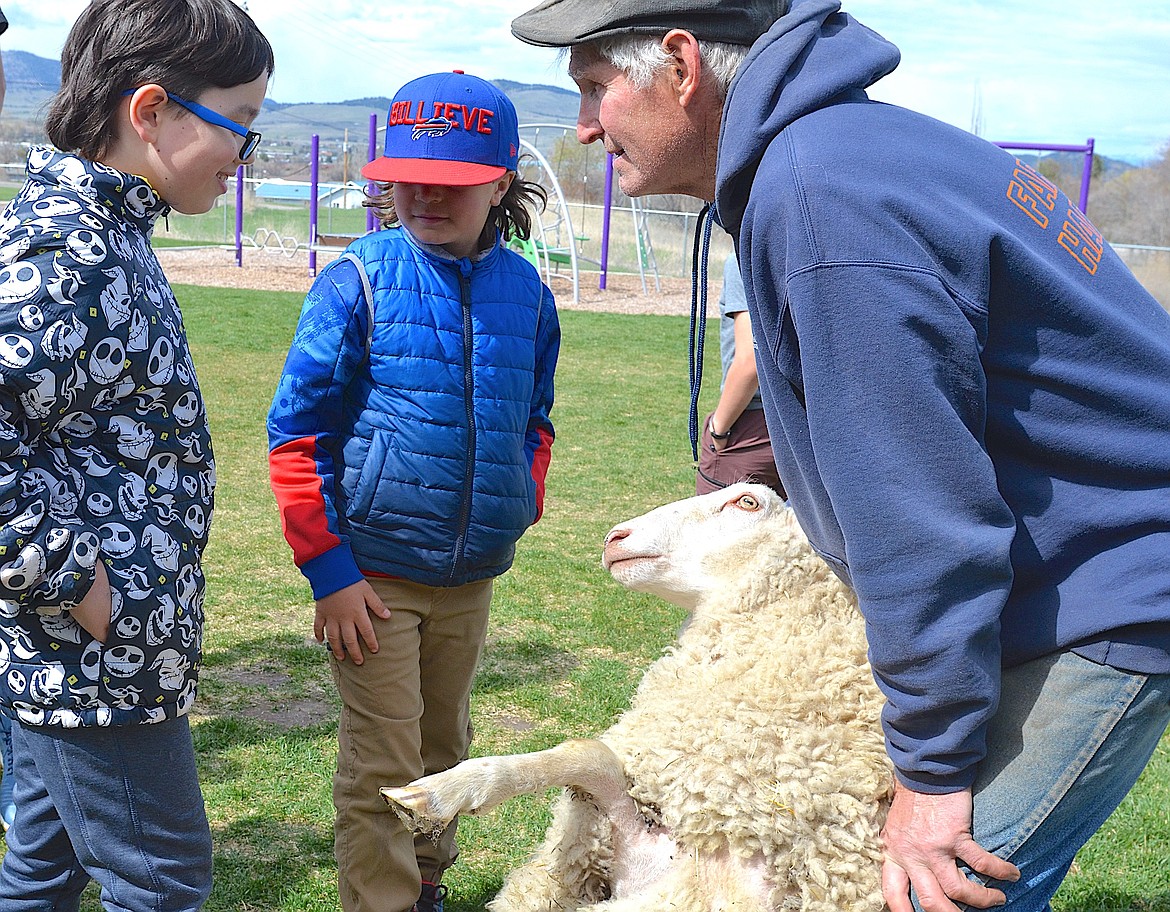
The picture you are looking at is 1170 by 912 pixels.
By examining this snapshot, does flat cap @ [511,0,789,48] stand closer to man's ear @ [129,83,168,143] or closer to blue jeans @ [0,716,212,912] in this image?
man's ear @ [129,83,168,143]

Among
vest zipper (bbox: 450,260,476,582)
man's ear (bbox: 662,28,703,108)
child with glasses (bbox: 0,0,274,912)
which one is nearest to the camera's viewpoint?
man's ear (bbox: 662,28,703,108)

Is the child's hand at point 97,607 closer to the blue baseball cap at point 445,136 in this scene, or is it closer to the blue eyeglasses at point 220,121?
the blue eyeglasses at point 220,121

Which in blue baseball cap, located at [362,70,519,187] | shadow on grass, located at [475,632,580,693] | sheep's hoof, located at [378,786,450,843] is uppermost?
blue baseball cap, located at [362,70,519,187]

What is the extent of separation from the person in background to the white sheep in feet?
5.43

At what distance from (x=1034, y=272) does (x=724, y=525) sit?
3.36ft

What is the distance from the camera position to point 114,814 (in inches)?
77.4

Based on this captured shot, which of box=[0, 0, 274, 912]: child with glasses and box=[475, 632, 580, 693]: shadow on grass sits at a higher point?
box=[0, 0, 274, 912]: child with glasses

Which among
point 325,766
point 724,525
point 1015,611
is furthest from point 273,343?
point 1015,611

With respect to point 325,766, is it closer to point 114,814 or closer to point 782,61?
point 114,814

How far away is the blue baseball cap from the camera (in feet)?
8.79

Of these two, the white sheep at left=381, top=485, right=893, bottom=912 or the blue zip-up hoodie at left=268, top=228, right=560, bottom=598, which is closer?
the white sheep at left=381, top=485, right=893, bottom=912

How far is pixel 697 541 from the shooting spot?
7.79ft

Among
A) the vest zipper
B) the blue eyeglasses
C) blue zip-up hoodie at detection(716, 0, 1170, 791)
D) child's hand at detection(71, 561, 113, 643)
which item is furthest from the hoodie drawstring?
child's hand at detection(71, 561, 113, 643)

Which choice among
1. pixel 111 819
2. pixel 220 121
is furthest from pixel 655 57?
pixel 111 819
